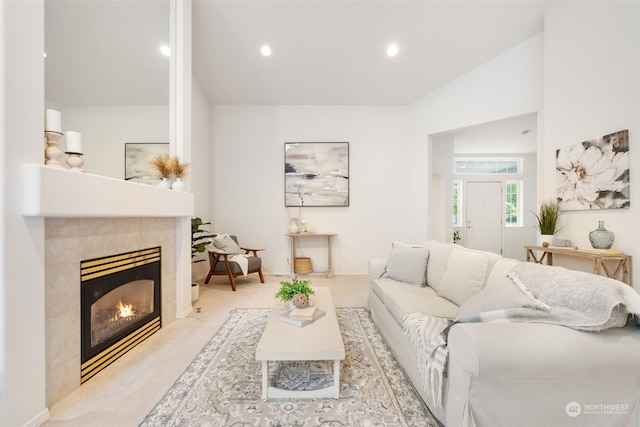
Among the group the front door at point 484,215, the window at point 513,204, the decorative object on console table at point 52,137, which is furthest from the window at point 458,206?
the decorative object on console table at point 52,137

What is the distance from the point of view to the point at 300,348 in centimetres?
151

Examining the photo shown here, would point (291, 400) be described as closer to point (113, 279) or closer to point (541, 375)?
point (541, 375)

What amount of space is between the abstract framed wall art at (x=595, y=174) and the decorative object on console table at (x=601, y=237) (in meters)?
0.21

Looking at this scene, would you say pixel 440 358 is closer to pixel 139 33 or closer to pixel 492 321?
pixel 492 321

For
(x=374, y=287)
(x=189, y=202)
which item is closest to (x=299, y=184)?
(x=189, y=202)

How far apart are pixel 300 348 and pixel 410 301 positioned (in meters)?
1.02

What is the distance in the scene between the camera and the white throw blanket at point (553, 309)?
1.11 meters

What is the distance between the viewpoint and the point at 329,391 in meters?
1.59

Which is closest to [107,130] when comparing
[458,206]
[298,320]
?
[298,320]

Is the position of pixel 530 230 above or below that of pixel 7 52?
below

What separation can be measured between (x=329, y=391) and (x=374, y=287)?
1.29m

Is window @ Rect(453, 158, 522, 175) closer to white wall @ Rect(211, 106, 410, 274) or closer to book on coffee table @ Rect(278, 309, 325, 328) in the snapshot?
white wall @ Rect(211, 106, 410, 274)

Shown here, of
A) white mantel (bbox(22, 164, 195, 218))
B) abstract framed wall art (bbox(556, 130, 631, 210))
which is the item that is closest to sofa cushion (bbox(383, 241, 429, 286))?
abstract framed wall art (bbox(556, 130, 631, 210))

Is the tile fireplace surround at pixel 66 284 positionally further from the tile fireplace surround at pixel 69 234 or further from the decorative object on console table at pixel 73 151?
the decorative object on console table at pixel 73 151
